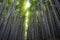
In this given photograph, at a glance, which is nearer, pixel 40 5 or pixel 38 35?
pixel 38 35

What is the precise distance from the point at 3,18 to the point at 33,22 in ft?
1.77

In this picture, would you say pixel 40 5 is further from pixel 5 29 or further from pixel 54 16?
pixel 5 29

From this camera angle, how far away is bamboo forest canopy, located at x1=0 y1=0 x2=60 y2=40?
214cm

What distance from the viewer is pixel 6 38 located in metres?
2.06

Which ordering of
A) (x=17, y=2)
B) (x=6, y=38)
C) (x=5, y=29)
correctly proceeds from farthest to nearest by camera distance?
(x=17, y=2)
(x=5, y=29)
(x=6, y=38)

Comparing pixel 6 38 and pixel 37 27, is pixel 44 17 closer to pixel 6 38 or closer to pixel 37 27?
pixel 37 27

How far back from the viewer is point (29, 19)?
2.54m

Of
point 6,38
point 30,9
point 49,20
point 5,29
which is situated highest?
point 30,9

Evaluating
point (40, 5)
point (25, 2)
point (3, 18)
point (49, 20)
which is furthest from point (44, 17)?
point (3, 18)

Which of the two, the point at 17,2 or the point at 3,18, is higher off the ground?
the point at 17,2

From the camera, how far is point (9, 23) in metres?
2.35

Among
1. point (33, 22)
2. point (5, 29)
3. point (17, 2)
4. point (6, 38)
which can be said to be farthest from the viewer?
point (17, 2)

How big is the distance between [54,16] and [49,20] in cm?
11

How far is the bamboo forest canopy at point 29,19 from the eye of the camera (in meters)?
2.14
